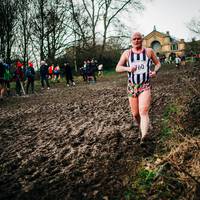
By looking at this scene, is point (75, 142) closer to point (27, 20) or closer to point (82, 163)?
point (82, 163)

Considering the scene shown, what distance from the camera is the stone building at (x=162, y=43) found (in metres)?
96.1

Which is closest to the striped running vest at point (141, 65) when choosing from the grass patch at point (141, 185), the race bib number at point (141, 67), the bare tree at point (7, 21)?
the race bib number at point (141, 67)

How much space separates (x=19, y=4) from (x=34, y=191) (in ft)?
91.0

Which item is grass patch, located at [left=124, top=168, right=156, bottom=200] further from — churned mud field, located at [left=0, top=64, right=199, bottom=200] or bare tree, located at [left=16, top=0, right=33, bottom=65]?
bare tree, located at [left=16, top=0, right=33, bottom=65]

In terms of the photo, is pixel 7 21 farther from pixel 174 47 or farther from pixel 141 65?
pixel 174 47

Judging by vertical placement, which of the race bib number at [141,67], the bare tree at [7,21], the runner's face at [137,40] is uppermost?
the bare tree at [7,21]

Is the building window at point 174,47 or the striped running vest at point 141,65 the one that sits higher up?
the building window at point 174,47

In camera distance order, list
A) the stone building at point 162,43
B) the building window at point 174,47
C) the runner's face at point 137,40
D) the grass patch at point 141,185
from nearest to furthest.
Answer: the grass patch at point 141,185 → the runner's face at point 137,40 → the stone building at point 162,43 → the building window at point 174,47

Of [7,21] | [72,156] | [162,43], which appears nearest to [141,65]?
[72,156]

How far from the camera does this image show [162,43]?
9681 cm

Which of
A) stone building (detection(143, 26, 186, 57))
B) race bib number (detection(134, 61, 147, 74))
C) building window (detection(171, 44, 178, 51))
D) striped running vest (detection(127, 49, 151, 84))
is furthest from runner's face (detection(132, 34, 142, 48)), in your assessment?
building window (detection(171, 44, 178, 51))

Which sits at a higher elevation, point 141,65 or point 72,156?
point 141,65

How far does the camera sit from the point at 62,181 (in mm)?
3688

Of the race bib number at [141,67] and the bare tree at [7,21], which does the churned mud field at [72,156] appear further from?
the bare tree at [7,21]
